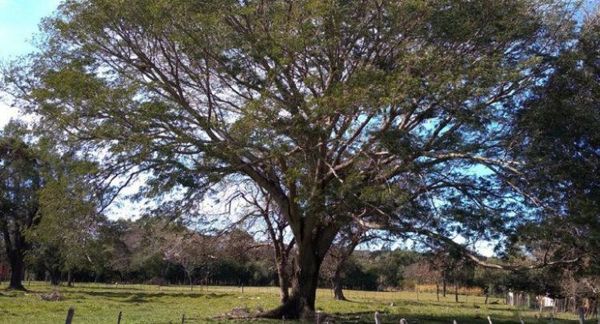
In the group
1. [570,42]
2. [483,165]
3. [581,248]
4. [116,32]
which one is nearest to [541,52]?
[570,42]

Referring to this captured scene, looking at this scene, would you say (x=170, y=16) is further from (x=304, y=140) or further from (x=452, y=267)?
(x=452, y=267)

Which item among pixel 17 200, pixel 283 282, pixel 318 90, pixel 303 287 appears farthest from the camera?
pixel 17 200

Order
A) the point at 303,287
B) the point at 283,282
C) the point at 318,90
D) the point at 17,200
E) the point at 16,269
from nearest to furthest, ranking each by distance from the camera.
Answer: the point at 318,90 → the point at 303,287 → the point at 283,282 → the point at 17,200 → the point at 16,269

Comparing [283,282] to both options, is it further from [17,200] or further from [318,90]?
[17,200]

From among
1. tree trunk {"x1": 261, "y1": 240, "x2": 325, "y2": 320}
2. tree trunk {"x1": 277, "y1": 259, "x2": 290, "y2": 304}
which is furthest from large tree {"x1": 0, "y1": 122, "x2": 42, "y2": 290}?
tree trunk {"x1": 261, "y1": 240, "x2": 325, "y2": 320}

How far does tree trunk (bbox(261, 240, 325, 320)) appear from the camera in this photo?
23.4m

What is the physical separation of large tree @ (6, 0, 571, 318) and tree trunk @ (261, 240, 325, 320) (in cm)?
388

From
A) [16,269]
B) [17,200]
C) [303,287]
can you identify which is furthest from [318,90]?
[16,269]

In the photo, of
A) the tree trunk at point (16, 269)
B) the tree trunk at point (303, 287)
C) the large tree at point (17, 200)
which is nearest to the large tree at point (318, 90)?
the tree trunk at point (303, 287)

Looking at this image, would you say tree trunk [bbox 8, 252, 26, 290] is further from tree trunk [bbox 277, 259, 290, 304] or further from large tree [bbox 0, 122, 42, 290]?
tree trunk [bbox 277, 259, 290, 304]

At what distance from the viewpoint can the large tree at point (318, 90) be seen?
16.0 metres

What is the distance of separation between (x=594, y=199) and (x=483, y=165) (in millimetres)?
3246

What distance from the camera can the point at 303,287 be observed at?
23.7 metres

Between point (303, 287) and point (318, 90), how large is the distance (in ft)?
29.6
